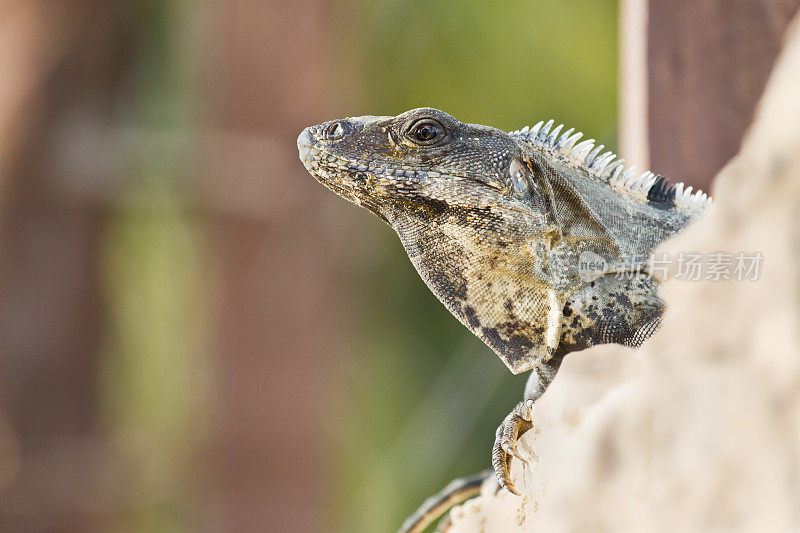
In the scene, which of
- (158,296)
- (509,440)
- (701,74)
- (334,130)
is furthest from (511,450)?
(158,296)

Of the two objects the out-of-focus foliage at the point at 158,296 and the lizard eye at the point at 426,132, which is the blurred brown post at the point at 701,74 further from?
the out-of-focus foliage at the point at 158,296

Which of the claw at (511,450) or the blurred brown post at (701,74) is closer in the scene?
the claw at (511,450)

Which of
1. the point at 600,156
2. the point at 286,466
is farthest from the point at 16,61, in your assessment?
the point at 600,156

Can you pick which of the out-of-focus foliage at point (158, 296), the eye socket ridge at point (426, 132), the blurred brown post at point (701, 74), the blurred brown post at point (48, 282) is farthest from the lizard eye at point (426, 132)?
the out-of-focus foliage at point (158, 296)

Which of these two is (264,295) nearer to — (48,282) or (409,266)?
(48,282)

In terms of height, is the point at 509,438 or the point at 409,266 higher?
the point at 509,438

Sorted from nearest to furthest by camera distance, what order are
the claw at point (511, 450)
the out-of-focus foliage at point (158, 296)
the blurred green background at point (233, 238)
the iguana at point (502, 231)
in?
the claw at point (511, 450) < the iguana at point (502, 231) < the blurred green background at point (233, 238) < the out-of-focus foliage at point (158, 296)

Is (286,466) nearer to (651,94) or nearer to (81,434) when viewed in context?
(81,434)
